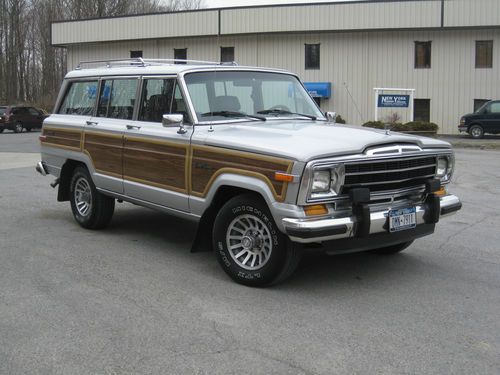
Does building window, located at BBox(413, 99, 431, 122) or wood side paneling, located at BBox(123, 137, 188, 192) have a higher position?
building window, located at BBox(413, 99, 431, 122)

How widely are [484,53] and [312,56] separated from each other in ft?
31.0

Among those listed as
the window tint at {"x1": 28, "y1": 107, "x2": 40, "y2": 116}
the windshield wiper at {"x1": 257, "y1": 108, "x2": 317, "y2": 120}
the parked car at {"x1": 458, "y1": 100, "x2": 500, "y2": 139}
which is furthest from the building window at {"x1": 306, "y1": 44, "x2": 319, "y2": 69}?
the windshield wiper at {"x1": 257, "y1": 108, "x2": 317, "y2": 120}

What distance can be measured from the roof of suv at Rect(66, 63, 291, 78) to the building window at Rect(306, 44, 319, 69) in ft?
91.8

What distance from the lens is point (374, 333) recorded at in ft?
13.8

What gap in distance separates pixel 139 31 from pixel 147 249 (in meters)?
33.9

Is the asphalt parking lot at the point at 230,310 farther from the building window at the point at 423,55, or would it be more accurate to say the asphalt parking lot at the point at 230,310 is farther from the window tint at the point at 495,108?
the building window at the point at 423,55

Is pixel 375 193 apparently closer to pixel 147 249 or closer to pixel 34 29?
pixel 147 249

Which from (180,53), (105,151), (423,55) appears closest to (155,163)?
(105,151)

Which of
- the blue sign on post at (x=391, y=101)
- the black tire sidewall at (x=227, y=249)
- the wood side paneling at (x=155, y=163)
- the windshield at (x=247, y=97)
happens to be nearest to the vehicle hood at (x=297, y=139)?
the windshield at (x=247, y=97)

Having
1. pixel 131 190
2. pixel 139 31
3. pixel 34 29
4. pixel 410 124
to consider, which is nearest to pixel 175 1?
pixel 34 29

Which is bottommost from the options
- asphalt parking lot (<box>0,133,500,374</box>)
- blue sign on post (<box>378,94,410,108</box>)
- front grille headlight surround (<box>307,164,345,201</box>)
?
asphalt parking lot (<box>0,133,500,374</box>)

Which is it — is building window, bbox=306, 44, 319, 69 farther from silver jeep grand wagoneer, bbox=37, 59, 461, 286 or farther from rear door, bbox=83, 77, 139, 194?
rear door, bbox=83, 77, 139, 194

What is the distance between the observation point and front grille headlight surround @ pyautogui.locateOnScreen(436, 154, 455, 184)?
580 cm

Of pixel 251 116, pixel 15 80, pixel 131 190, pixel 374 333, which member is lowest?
pixel 374 333
